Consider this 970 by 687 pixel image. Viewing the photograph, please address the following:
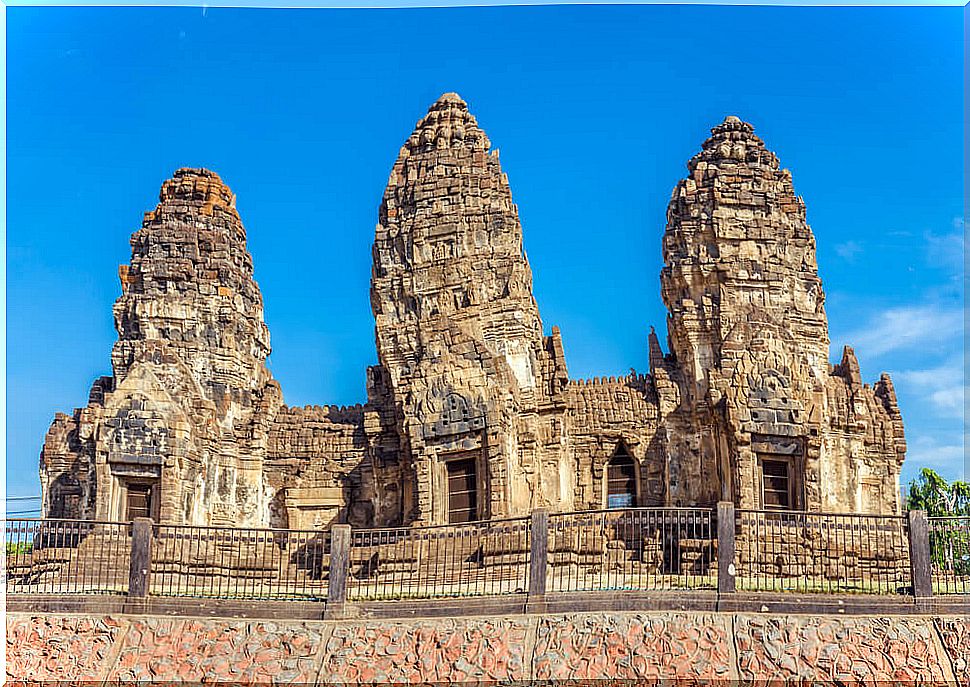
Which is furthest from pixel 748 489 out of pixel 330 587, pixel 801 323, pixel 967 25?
pixel 967 25

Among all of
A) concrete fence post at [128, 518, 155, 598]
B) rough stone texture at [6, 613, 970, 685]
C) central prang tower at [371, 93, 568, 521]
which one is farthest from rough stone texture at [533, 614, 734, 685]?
central prang tower at [371, 93, 568, 521]

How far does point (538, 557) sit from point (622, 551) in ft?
12.4

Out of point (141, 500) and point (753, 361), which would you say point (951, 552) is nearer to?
point (753, 361)

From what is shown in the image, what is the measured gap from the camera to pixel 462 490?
22781 millimetres

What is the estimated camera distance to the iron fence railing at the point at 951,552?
16875mm

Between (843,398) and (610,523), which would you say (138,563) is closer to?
(610,523)

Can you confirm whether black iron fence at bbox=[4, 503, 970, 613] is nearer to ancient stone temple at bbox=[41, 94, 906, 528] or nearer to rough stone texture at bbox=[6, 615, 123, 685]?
rough stone texture at bbox=[6, 615, 123, 685]

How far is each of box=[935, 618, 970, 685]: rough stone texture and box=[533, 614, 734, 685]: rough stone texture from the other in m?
2.61

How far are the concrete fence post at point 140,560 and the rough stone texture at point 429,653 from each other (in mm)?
2814

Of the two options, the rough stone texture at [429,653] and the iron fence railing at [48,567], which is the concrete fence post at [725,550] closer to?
the rough stone texture at [429,653]

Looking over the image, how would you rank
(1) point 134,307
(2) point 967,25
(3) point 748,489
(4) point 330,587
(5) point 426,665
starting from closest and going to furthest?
1. (2) point 967,25
2. (5) point 426,665
3. (4) point 330,587
4. (3) point 748,489
5. (1) point 134,307

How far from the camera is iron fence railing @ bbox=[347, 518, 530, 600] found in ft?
61.3

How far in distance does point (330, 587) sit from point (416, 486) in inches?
219

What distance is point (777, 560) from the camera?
19266 millimetres
